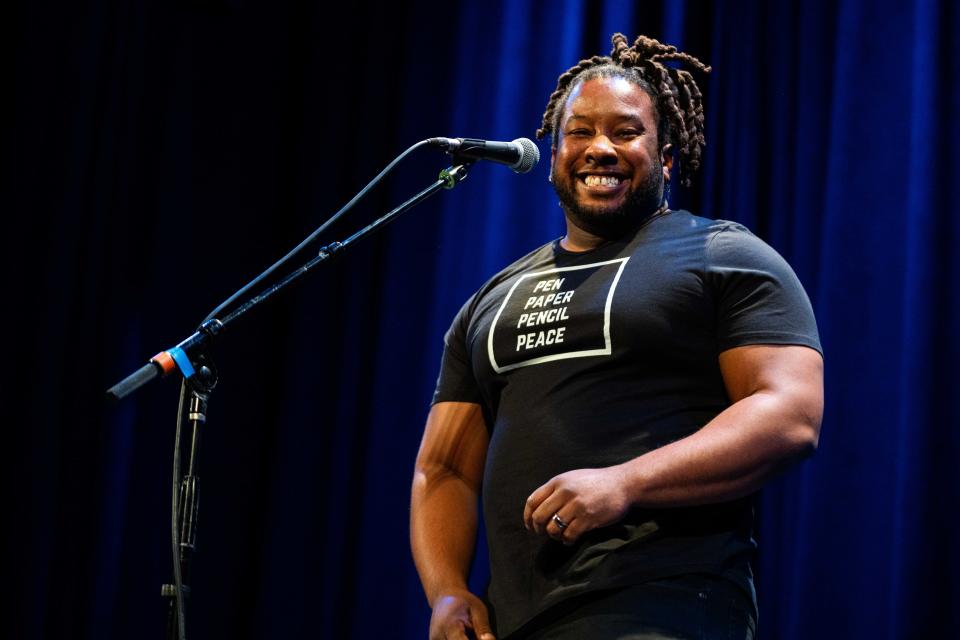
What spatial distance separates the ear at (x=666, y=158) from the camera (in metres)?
2.17

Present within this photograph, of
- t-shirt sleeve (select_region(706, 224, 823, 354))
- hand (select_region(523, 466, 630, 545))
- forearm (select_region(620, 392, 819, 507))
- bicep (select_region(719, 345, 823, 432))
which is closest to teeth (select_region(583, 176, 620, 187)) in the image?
t-shirt sleeve (select_region(706, 224, 823, 354))

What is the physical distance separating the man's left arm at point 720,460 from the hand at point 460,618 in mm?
269

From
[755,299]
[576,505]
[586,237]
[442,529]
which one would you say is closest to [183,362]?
[442,529]

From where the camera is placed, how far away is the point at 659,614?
1.57 meters

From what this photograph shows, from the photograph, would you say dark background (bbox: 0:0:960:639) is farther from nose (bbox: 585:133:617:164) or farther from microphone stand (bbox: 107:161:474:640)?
microphone stand (bbox: 107:161:474:640)

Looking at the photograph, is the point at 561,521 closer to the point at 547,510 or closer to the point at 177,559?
the point at 547,510

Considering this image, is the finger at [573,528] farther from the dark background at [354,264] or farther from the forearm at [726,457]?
the dark background at [354,264]

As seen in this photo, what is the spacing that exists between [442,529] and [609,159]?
0.73 metres

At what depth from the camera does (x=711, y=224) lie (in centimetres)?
193

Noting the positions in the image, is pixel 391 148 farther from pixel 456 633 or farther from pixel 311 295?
pixel 456 633

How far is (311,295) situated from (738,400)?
2.02 metres

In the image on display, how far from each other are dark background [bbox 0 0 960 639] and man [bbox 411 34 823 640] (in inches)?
26.3

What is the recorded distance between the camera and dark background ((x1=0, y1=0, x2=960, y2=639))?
2.43 m

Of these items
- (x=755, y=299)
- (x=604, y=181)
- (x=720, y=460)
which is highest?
(x=604, y=181)
